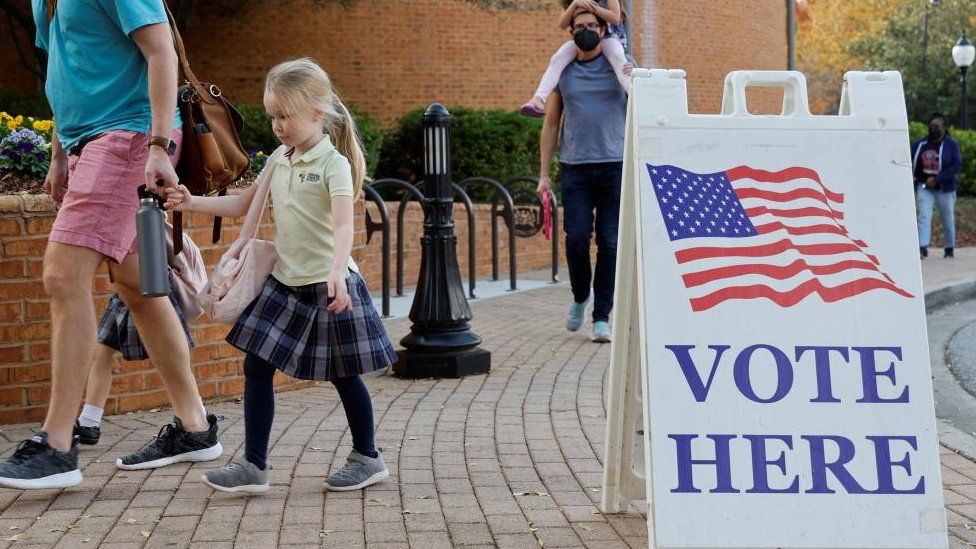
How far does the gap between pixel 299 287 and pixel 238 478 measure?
0.69 meters

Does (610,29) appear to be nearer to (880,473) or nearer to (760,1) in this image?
(880,473)

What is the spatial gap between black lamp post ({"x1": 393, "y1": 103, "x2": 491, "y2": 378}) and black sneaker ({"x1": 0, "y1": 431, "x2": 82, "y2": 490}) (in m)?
2.93

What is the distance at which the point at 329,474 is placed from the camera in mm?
4887

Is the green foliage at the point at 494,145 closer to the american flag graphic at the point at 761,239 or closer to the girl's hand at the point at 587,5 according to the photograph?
the girl's hand at the point at 587,5

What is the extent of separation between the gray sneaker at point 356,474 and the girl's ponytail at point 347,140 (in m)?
0.94

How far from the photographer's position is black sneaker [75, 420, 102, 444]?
5.22 metres

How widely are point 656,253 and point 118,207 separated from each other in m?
2.05

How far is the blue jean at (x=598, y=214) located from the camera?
820 centimetres

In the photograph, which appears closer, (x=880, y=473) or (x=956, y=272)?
(x=880, y=473)

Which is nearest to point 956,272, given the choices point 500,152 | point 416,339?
point 500,152

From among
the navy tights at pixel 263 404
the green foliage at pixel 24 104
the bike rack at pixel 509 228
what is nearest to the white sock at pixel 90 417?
the navy tights at pixel 263 404

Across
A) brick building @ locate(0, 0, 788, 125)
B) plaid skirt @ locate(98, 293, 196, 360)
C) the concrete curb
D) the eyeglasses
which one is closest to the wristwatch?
plaid skirt @ locate(98, 293, 196, 360)

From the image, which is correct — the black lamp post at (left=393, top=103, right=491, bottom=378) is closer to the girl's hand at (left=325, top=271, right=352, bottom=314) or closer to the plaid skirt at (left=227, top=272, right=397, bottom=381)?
the plaid skirt at (left=227, top=272, right=397, bottom=381)

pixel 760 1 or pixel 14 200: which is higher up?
pixel 760 1
